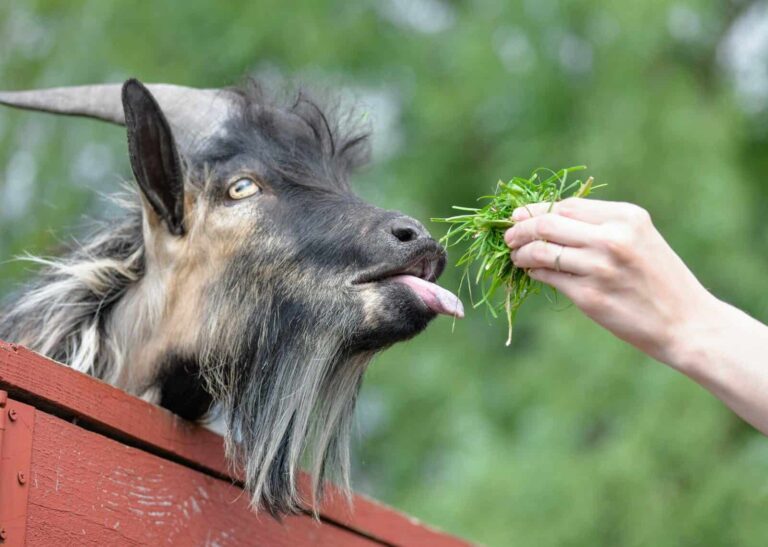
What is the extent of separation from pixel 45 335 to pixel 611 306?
1757mm

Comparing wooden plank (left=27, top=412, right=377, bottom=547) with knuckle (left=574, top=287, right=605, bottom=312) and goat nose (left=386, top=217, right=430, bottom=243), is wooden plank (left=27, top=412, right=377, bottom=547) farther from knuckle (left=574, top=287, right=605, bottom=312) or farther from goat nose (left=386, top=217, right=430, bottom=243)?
knuckle (left=574, top=287, right=605, bottom=312)

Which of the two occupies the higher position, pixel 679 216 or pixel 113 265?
pixel 679 216

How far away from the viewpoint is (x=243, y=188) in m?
3.54

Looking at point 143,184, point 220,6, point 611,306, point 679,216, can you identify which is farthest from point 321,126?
point 220,6

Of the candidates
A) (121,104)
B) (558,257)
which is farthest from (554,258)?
(121,104)

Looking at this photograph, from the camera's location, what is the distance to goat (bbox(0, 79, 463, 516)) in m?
3.18

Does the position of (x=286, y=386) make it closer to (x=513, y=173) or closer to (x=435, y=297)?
(x=435, y=297)

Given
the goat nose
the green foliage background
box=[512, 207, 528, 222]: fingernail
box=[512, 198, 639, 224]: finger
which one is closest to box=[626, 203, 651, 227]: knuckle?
box=[512, 198, 639, 224]: finger

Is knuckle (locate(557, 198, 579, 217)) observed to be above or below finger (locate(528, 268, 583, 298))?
above

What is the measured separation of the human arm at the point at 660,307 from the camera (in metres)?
2.43

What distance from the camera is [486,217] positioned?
2.98 metres

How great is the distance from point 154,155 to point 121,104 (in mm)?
423

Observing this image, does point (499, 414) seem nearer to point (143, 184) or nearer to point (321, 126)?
point (321, 126)

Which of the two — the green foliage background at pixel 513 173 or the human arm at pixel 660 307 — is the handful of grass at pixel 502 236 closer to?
the human arm at pixel 660 307
